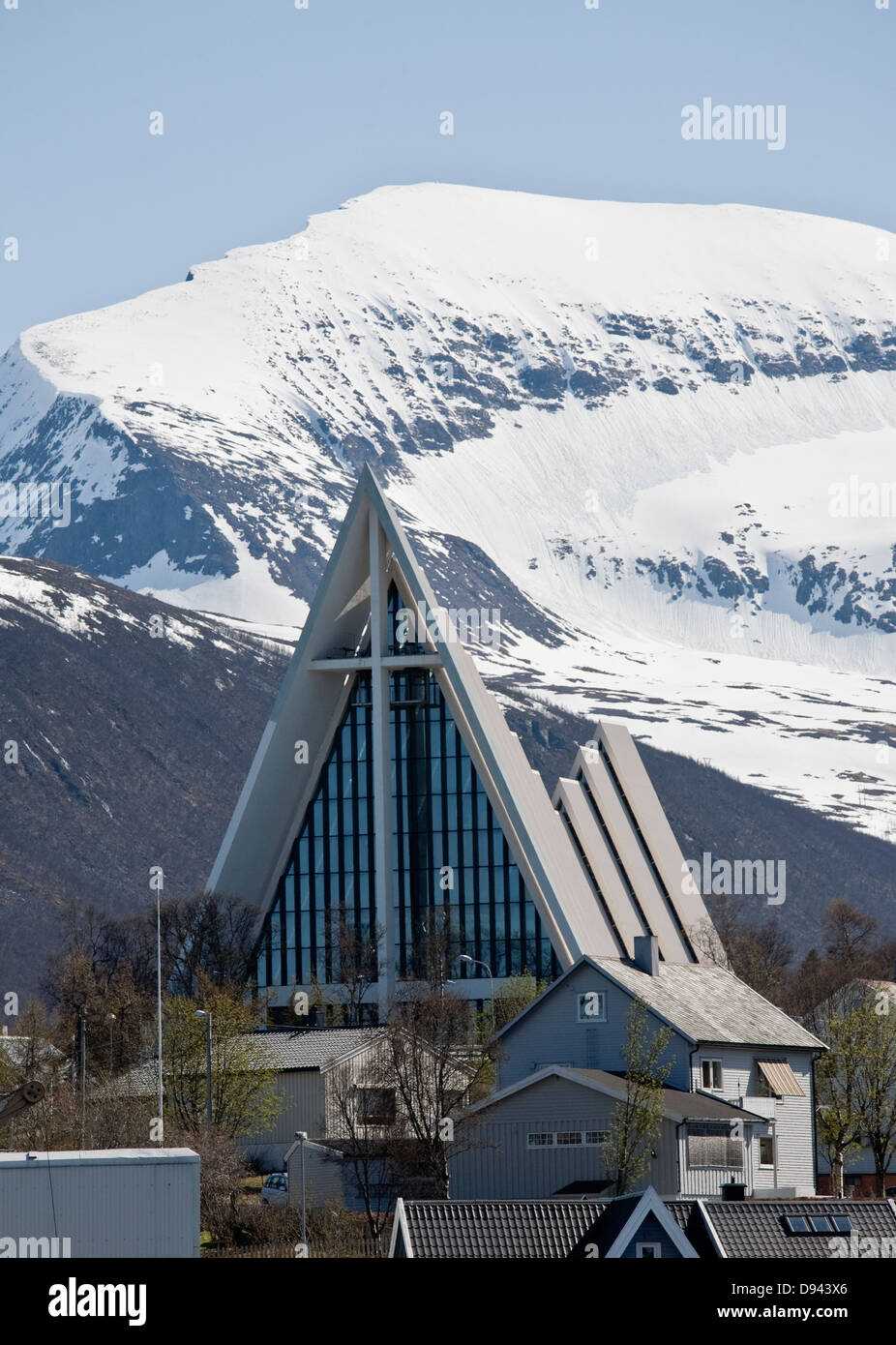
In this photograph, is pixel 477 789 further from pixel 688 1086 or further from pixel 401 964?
pixel 688 1086

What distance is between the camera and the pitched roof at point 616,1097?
47.9m

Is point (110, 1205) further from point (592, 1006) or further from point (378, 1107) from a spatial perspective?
point (592, 1006)

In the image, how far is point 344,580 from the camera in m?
89.0

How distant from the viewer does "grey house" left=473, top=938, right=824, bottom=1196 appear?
48094 millimetres

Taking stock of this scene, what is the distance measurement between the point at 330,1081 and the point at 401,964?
32105 mm

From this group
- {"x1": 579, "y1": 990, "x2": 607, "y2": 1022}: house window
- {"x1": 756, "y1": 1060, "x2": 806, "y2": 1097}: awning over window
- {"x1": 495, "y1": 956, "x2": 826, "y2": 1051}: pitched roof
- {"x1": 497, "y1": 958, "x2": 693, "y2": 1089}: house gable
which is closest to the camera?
{"x1": 497, "y1": 958, "x2": 693, "y2": 1089}: house gable

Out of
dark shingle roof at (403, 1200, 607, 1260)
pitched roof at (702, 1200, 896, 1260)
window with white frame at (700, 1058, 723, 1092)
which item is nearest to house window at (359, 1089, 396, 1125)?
window with white frame at (700, 1058, 723, 1092)

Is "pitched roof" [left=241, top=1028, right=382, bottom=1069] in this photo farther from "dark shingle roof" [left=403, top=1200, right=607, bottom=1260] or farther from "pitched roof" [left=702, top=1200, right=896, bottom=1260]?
"dark shingle roof" [left=403, top=1200, right=607, bottom=1260]

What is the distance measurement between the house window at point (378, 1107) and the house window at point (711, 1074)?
7024 millimetres

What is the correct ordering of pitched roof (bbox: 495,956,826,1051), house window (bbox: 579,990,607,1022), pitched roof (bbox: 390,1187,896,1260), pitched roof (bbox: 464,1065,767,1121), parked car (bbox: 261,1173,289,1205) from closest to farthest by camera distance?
pitched roof (bbox: 390,1187,896,1260) < pitched roof (bbox: 464,1065,767,1121) < parked car (bbox: 261,1173,289,1205) < pitched roof (bbox: 495,956,826,1051) < house window (bbox: 579,990,607,1022)

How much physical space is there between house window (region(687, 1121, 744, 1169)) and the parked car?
8773mm

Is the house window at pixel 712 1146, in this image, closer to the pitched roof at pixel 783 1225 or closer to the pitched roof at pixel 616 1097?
the pitched roof at pixel 616 1097

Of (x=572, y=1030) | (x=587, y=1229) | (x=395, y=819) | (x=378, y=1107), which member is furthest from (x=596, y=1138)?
(x=395, y=819)

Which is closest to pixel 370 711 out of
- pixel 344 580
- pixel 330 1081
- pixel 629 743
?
pixel 344 580
